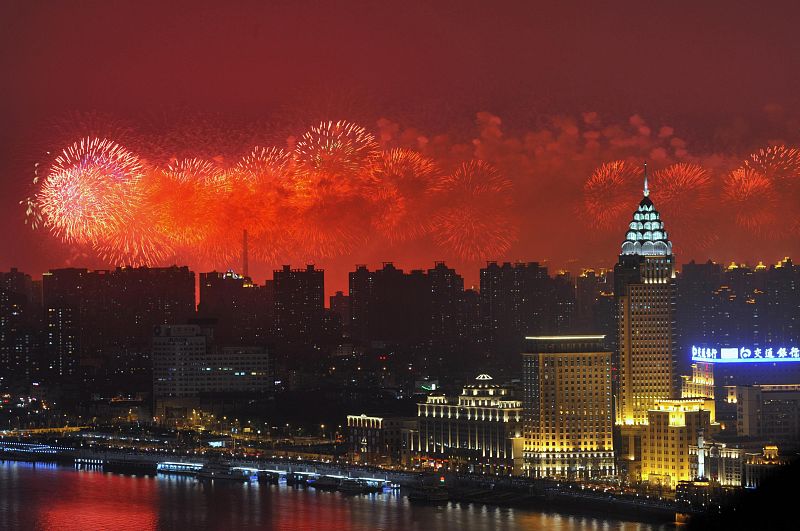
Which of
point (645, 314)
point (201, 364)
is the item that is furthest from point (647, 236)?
point (201, 364)

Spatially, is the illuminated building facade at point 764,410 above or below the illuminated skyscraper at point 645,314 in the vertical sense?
below

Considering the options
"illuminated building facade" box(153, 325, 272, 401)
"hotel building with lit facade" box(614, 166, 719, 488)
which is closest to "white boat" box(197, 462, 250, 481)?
"hotel building with lit facade" box(614, 166, 719, 488)

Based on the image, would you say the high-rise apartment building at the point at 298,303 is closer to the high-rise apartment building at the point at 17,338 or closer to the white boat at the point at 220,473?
the high-rise apartment building at the point at 17,338

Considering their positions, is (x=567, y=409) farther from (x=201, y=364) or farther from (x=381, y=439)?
(x=201, y=364)

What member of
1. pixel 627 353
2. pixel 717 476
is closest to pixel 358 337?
pixel 627 353

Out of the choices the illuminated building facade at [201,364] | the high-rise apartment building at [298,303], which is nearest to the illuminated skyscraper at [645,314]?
the illuminated building facade at [201,364]
